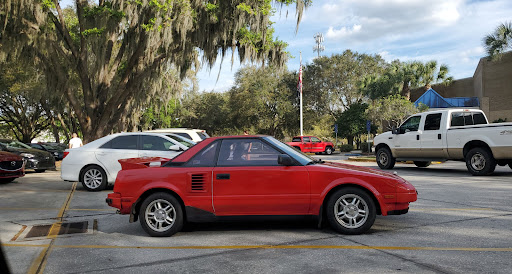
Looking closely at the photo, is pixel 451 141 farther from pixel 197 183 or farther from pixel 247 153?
pixel 197 183

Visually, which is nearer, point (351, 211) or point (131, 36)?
point (351, 211)

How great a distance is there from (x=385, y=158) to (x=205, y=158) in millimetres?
11910

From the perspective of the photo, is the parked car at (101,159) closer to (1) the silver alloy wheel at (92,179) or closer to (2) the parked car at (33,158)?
(1) the silver alloy wheel at (92,179)

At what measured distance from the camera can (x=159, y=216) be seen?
19.9ft

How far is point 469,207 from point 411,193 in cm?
268

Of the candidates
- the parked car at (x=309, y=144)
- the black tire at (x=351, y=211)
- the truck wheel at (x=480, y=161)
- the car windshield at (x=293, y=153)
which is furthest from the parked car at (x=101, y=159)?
the parked car at (x=309, y=144)

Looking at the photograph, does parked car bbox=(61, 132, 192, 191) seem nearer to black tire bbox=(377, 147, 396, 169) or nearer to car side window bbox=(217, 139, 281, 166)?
car side window bbox=(217, 139, 281, 166)

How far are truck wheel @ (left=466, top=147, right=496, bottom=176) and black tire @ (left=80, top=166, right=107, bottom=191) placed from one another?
1101 cm

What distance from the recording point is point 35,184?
13281mm

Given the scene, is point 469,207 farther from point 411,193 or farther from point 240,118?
point 240,118

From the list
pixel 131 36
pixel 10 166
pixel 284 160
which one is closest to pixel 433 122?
pixel 284 160

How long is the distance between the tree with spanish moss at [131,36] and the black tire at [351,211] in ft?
41.4

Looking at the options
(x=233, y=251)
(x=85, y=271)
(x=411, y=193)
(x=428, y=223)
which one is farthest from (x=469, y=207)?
(x=85, y=271)

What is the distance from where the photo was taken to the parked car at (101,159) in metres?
11.4
